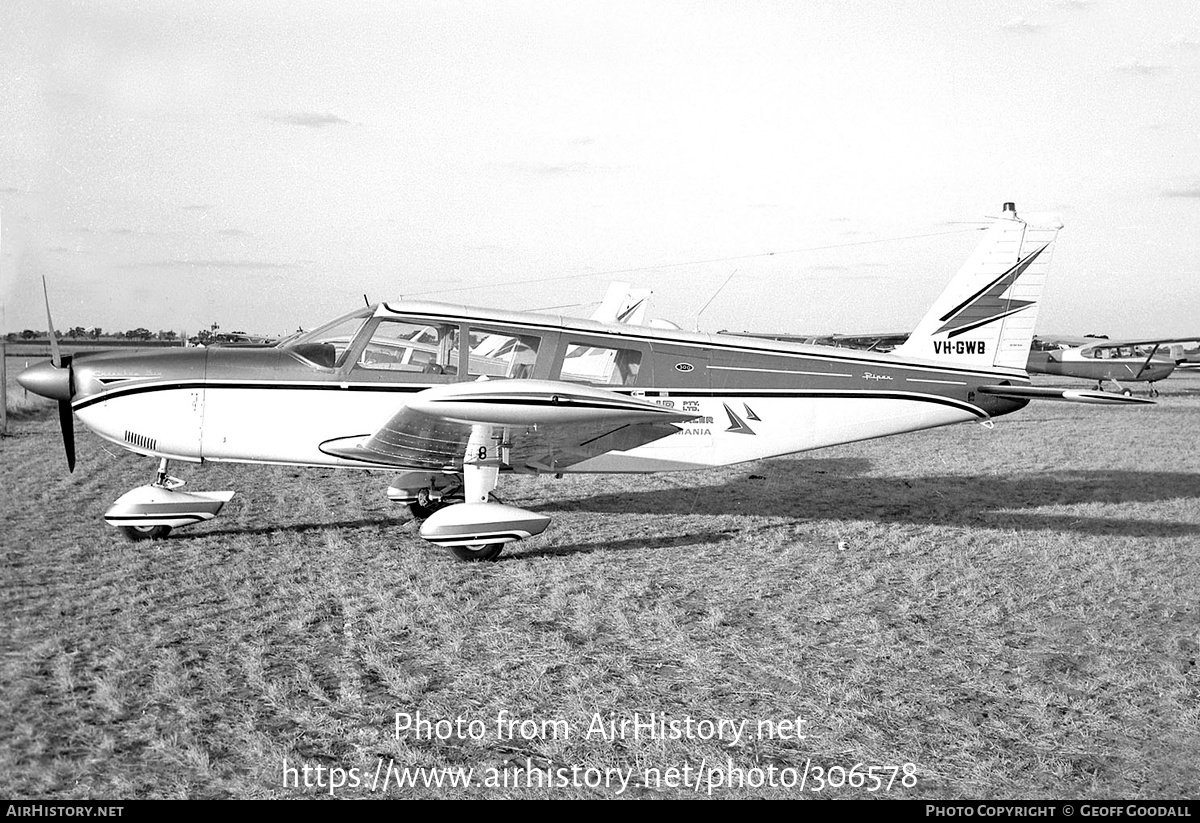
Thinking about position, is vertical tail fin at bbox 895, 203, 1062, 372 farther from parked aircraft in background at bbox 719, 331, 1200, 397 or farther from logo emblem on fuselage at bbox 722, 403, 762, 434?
parked aircraft in background at bbox 719, 331, 1200, 397

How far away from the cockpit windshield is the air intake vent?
1.28 metres

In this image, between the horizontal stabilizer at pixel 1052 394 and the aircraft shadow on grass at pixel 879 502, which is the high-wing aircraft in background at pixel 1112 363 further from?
the horizontal stabilizer at pixel 1052 394

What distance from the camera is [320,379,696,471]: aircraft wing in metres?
6.33

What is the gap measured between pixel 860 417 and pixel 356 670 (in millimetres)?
5524

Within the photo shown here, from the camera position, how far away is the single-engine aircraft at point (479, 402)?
275 inches

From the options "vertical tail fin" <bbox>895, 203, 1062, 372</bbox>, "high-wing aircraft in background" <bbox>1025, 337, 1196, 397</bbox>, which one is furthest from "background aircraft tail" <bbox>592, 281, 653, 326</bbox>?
"high-wing aircraft in background" <bbox>1025, 337, 1196, 397</bbox>

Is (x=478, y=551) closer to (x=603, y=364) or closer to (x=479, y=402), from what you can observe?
(x=479, y=402)

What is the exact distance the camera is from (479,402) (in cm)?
631

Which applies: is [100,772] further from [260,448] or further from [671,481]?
[671,481]

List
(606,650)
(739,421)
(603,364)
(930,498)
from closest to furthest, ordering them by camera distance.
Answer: (606,650), (603,364), (739,421), (930,498)

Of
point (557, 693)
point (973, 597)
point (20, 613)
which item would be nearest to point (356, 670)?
point (557, 693)

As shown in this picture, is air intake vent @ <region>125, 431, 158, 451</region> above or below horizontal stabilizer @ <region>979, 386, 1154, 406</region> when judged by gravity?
below

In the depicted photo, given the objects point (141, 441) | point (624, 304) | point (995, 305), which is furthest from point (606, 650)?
point (624, 304)

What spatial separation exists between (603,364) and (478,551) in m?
2.02
